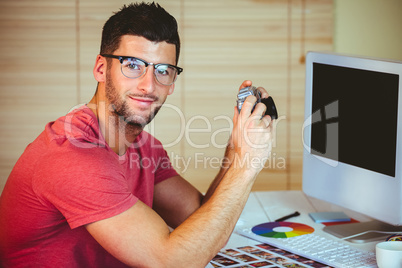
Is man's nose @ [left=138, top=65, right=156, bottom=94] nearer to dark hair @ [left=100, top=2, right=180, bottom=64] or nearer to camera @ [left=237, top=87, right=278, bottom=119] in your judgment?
dark hair @ [left=100, top=2, right=180, bottom=64]

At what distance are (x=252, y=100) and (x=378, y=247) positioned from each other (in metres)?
0.48

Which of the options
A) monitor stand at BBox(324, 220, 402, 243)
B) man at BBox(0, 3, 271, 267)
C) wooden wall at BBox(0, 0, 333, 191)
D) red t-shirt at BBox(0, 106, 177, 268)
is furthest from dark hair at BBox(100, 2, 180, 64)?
wooden wall at BBox(0, 0, 333, 191)

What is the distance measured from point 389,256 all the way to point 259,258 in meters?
0.33

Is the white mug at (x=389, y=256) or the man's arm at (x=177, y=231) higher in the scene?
the man's arm at (x=177, y=231)

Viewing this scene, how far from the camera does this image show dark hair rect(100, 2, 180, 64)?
152 cm

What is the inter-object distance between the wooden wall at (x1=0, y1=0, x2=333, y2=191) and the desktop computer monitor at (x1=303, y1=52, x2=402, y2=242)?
154cm

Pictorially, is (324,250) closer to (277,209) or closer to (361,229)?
(361,229)

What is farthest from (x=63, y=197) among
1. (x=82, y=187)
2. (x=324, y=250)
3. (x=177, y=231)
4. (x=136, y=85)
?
(x=324, y=250)

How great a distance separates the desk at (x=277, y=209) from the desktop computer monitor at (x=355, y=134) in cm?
10

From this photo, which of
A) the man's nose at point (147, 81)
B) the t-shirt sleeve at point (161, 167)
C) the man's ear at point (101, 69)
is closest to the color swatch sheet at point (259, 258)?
the t-shirt sleeve at point (161, 167)

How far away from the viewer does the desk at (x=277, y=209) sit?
5.56 feet

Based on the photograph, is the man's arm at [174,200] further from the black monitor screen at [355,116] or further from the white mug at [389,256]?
the white mug at [389,256]

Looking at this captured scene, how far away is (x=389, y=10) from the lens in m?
3.41

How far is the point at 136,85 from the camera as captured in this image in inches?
59.7
